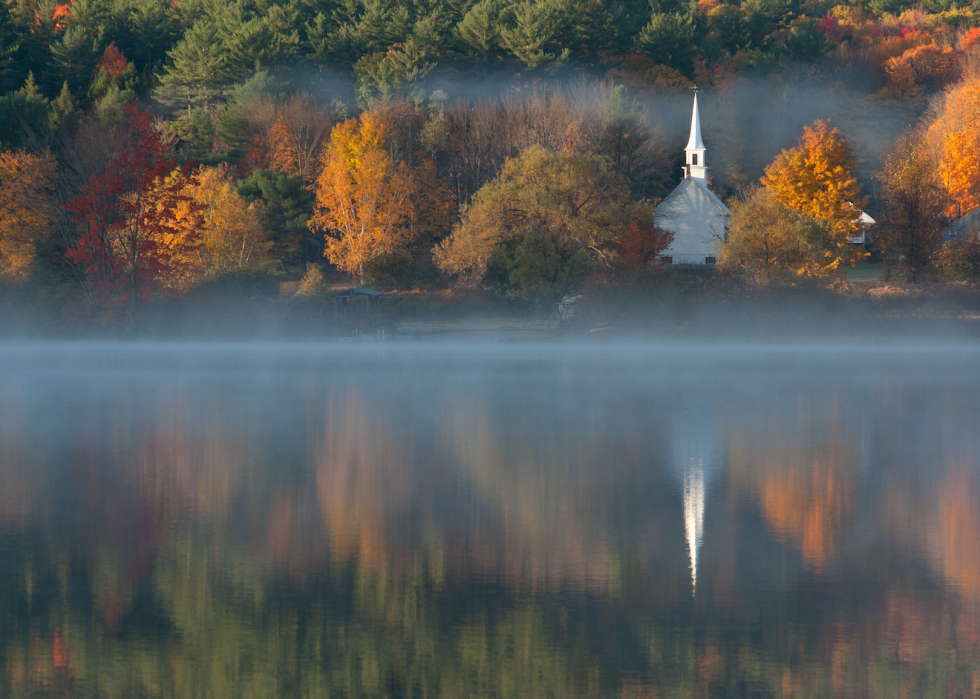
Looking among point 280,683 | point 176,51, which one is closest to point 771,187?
point 176,51

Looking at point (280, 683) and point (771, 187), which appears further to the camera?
point (771, 187)

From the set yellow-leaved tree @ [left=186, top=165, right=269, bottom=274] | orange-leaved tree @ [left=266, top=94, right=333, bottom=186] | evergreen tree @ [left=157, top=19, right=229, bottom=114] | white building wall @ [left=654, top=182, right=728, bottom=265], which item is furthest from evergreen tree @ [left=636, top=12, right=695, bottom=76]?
yellow-leaved tree @ [left=186, top=165, right=269, bottom=274]

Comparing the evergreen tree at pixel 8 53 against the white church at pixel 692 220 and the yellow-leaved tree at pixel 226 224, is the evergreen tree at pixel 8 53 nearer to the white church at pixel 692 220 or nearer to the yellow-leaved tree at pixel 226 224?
the yellow-leaved tree at pixel 226 224

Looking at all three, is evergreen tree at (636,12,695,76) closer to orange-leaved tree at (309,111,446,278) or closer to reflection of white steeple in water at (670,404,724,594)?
orange-leaved tree at (309,111,446,278)

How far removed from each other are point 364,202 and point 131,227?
667 inches

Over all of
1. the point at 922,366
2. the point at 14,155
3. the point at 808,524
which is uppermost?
the point at 14,155

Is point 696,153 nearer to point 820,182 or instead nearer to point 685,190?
point 685,190

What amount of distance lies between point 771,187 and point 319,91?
34.7 meters

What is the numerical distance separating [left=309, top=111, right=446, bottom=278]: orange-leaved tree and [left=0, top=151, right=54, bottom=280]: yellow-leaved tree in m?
16.2

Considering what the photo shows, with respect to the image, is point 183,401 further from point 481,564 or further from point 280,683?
point 280,683

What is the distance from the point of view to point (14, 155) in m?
65.9

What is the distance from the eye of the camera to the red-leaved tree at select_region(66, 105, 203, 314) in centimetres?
5953

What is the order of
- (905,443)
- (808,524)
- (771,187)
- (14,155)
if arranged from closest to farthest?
(808,524) → (905,443) → (14,155) → (771,187)

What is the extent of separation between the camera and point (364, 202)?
7300cm
